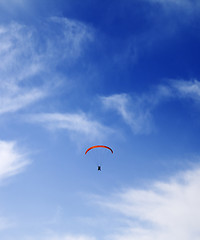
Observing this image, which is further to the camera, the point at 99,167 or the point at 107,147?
the point at 99,167

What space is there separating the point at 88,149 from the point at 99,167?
23.9ft

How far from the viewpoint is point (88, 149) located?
38.2m

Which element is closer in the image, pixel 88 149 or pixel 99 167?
pixel 88 149

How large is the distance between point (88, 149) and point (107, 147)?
4.40 meters

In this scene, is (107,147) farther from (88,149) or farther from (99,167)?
(99,167)

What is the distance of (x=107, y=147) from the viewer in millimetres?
38000

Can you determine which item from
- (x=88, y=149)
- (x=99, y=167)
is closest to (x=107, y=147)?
(x=88, y=149)

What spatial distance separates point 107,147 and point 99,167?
7617 mm

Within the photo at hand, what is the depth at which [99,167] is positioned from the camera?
139 ft
